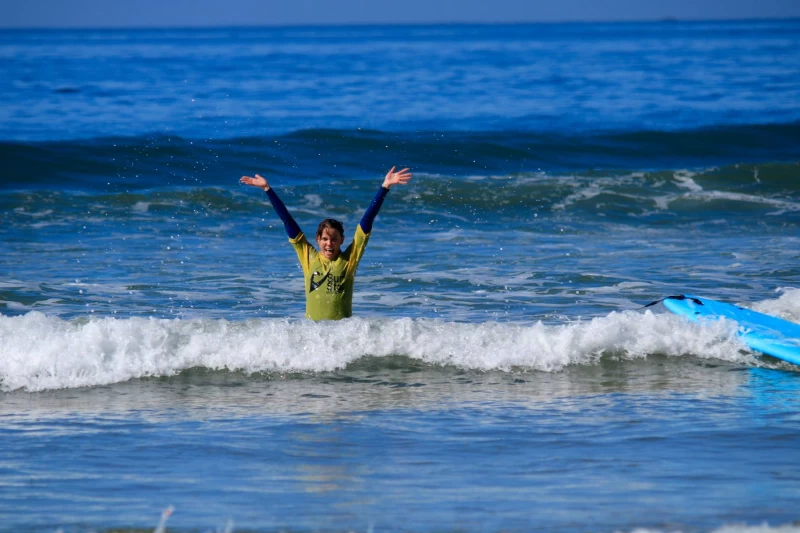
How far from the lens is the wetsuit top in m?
7.82

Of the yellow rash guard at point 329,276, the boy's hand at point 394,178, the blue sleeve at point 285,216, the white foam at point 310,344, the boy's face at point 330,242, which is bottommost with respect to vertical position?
the white foam at point 310,344

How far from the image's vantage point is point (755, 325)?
28.1ft

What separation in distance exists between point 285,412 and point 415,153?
14.8 m

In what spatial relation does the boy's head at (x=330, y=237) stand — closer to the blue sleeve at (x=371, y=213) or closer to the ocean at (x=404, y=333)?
the blue sleeve at (x=371, y=213)

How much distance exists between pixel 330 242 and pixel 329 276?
323 mm

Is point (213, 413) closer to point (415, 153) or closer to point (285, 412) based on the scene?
point (285, 412)

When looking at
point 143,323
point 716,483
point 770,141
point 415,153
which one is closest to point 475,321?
point 143,323

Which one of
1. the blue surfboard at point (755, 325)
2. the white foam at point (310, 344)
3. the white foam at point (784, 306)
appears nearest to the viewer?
the white foam at point (310, 344)

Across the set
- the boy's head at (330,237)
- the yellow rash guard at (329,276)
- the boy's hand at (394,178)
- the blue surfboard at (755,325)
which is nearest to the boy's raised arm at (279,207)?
the yellow rash guard at (329,276)

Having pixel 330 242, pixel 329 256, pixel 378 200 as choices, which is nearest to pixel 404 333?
pixel 329 256

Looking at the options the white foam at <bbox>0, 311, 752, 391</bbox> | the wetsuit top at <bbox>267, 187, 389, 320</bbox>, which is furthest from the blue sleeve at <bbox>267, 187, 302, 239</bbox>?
the white foam at <bbox>0, 311, 752, 391</bbox>

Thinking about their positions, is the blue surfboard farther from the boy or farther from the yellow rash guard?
the yellow rash guard

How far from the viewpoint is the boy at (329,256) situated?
7.80 metres

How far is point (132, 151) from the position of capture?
20.3 m
